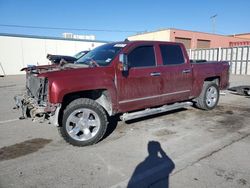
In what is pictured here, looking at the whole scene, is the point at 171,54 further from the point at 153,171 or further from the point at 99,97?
the point at 153,171

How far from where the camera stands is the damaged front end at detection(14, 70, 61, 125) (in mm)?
4340

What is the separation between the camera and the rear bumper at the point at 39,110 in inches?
171

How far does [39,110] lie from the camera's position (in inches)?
173

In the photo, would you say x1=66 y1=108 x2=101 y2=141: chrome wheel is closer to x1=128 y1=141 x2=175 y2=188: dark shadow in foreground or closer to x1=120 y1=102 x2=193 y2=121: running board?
x1=120 y1=102 x2=193 y2=121: running board

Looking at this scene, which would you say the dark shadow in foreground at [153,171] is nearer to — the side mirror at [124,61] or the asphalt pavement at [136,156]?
the asphalt pavement at [136,156]

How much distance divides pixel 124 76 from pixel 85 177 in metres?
2.34

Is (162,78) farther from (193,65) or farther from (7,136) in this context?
(7,136)

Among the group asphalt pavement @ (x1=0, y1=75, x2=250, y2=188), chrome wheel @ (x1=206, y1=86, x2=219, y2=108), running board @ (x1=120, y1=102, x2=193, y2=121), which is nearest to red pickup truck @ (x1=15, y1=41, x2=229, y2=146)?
running board @ (x1=120, y1=102, x2=193, y2=121)

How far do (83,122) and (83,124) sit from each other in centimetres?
4

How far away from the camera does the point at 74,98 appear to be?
475cm

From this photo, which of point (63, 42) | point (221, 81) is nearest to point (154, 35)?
point (63, 42)

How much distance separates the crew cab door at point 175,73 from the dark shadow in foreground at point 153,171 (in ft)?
6.76

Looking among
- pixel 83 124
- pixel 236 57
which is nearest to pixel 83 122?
pixel 83 124

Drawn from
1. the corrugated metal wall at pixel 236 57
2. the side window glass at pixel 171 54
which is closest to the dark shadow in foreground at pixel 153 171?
the side window glass at pixel 171 54
